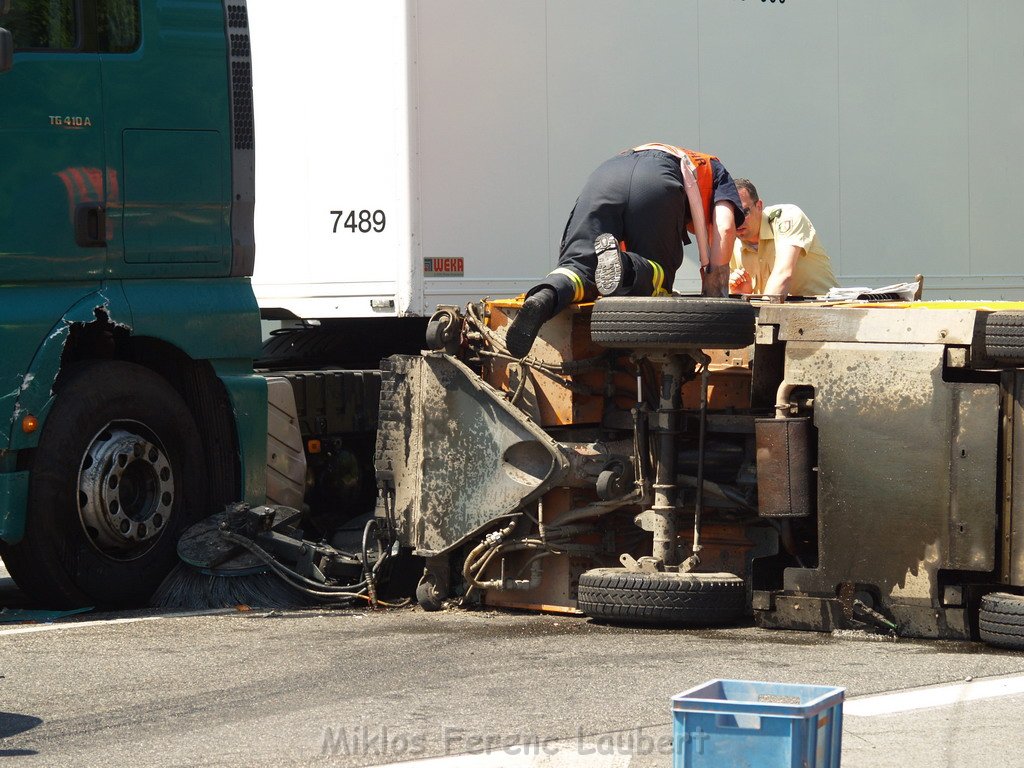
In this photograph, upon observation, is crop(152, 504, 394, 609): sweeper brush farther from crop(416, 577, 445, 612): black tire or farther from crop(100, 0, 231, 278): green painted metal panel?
crop(100, 0, 231, 278): green painted metal panel

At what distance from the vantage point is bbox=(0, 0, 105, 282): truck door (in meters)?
7.57

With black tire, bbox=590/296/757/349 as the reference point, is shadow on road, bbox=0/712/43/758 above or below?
→ below

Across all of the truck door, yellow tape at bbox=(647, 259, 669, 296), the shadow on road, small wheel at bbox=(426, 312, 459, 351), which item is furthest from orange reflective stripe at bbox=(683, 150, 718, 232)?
the shadow on road

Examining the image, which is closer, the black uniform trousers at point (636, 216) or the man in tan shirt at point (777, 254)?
the black uniform trousers at point (636, 216)

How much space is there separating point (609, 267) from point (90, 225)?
2.42 m

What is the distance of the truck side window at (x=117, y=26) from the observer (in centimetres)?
788

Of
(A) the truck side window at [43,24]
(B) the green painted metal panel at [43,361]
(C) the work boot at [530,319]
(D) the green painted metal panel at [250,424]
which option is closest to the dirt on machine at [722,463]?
(C) the work boot at [530,319]

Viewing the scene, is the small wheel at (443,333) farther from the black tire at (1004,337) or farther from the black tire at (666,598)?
the black tire at (1004,337)

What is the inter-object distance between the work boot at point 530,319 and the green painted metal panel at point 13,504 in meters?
2.24

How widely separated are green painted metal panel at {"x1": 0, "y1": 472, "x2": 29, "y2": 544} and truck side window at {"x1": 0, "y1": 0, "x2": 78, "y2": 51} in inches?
74.7

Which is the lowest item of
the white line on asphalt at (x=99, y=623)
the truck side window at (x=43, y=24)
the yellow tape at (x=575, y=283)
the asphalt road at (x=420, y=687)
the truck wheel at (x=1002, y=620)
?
the white line on asphalt at (x=99, y=623)

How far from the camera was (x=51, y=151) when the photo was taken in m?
7.68

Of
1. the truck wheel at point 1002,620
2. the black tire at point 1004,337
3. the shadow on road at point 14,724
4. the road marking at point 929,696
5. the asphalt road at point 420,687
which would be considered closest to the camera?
the asphalt road at point 420,687

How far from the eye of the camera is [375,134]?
9.94 m
